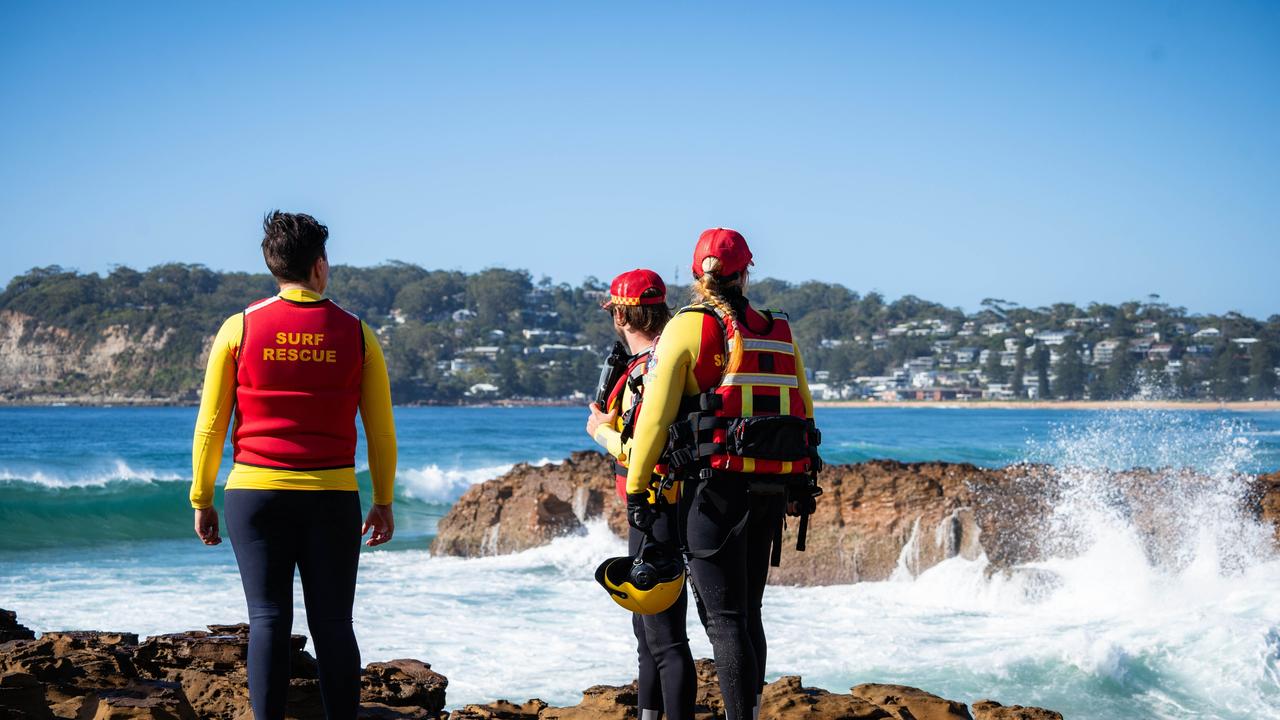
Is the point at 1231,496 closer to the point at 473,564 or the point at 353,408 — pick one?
the point at 473,564

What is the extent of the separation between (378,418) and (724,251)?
1.25 metres

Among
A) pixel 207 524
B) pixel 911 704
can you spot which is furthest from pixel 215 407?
pixel 911 704

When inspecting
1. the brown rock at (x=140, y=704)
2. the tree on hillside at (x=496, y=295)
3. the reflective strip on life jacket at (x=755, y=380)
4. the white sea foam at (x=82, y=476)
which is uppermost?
the tree on hillside at (x=496, y=295)

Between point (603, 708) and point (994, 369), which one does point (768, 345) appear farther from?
point (994, 369)

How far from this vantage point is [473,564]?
44.0 feet

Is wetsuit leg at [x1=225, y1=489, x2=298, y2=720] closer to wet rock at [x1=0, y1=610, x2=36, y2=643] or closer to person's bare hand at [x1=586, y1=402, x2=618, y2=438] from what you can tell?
person's bare hand at [x1=586, y1=402, x2=618, y2=438]

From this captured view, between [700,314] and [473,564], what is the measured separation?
10.0 meters

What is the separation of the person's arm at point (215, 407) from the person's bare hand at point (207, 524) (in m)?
0.02

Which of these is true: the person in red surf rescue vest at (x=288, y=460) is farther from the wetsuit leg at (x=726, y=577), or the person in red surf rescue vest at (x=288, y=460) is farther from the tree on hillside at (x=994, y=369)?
the tree on hillside at (x=994, y=369)

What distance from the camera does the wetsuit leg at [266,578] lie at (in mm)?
3645

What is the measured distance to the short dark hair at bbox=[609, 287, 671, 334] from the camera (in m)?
4.49

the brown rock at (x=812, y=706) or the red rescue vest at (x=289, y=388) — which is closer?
the red rescue vest at (x=289, y=388)

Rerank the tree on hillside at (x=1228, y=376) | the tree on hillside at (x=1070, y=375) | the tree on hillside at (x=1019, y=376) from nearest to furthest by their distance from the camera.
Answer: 1. the tree on hillside at (x=1228, y=376)
2. the tree on hillside at (x=1070, y=375)
3. the tree on hillside at (x=1019, y=376)

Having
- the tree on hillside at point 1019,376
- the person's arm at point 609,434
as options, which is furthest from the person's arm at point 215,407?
the tree on hillside at point 1019,376
